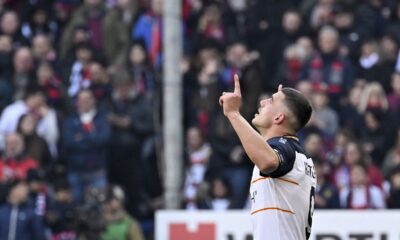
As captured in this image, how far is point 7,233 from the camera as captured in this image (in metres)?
13.9

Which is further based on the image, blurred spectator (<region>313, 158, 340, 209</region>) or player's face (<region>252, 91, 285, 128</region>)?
blurred spectator (<region>313, 158, 340, 209</region>)

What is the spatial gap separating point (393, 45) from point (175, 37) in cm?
358

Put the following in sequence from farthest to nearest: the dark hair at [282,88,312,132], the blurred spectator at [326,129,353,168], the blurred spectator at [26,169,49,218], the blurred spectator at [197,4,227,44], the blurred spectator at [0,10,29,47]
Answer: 1. the blurred spectator at [0,10,29,47]
2. the blurred spectator at [197,4,227,44]
3. the blurred spectator at [326,129,353,168]
4. the blurred spectator at [26,169,49,218]
5. the dark hair at [282,88,312,132]

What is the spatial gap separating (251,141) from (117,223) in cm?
706

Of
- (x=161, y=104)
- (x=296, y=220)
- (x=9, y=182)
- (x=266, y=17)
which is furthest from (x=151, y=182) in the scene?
(x=296, y=220)

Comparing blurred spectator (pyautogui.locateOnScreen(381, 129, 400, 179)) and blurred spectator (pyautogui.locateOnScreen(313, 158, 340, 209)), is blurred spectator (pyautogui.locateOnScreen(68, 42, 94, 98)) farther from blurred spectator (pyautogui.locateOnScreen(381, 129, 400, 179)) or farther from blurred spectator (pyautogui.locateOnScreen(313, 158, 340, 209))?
blurred spectator (pyautogui.locateOnScreen(381, 129, 400, 179))

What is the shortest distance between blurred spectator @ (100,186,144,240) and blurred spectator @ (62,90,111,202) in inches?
43.0

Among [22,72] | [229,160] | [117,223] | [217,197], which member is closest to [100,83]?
[22,72]

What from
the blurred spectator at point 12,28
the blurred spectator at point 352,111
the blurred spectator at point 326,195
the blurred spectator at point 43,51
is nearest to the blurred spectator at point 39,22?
the blurred spectator at point 12,28

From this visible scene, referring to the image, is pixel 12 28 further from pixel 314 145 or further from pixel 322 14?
pixel 314 145

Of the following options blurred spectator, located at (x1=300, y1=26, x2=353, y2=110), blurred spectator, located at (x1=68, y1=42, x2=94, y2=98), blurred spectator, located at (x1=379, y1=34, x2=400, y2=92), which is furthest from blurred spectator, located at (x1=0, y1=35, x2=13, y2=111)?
blurred spectator, located at (x1=379, y1=34, x2=400, y2=92)

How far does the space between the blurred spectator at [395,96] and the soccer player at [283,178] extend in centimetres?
779

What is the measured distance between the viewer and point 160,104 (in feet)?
50.7

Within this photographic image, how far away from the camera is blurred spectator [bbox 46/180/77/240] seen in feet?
47.0
